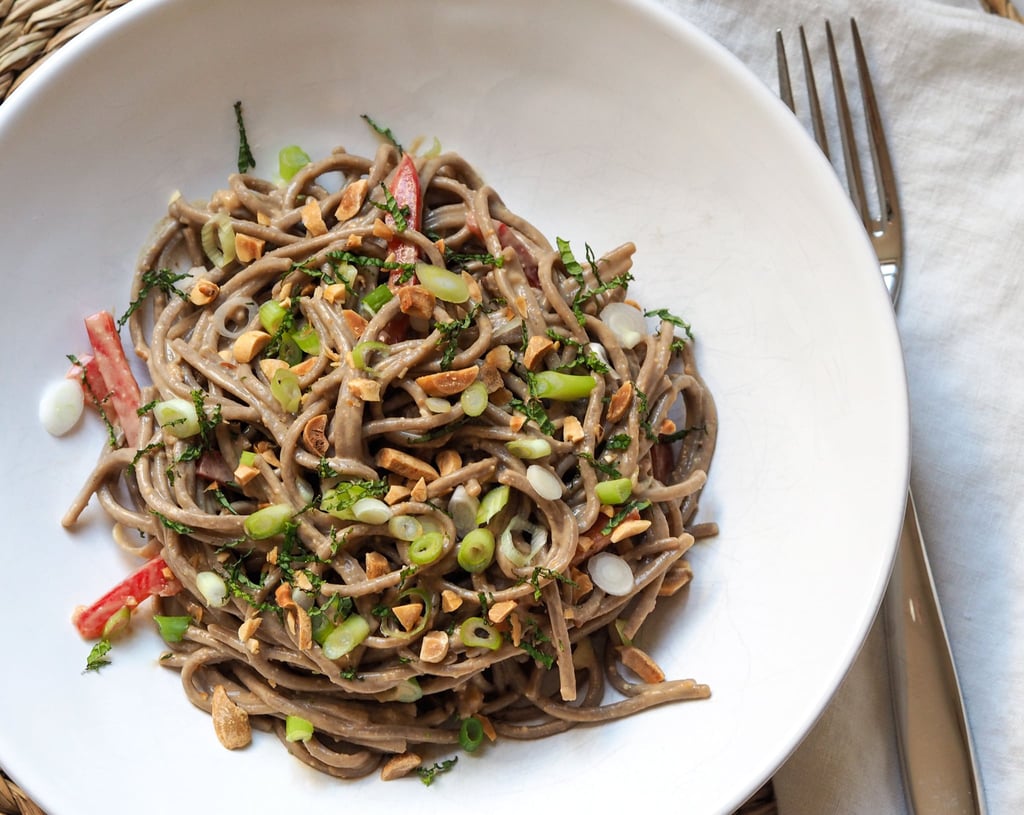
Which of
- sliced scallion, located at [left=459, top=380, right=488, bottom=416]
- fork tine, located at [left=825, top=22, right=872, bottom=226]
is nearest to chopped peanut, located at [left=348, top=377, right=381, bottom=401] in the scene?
sliced scallion, located at [left=459, top=380, right=488, bottom=416]

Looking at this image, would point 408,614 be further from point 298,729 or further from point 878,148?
point 878,148

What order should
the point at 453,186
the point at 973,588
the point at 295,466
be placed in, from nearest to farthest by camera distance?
the point at 295,466, the point at 453,186, the point at 973,588

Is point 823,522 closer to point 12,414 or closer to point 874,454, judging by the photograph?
point 874,454

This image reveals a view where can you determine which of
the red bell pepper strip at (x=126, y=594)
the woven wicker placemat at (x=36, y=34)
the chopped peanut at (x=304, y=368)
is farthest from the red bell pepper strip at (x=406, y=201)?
the woven wicker placemat at (x=36, y=34)

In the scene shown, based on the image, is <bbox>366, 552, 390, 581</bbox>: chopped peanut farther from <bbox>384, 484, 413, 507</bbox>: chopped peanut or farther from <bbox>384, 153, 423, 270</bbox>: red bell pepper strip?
<bbox>384, 153, 423, 270</bbox>: red bell pepper strip

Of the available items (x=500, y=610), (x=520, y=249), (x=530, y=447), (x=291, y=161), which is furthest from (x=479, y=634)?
(x=291, y=161)

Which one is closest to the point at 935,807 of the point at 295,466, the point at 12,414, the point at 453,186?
the point at 295,466

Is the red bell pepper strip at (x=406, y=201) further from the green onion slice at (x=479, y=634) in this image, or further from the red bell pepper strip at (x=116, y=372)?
the green onion slice at (x=479, y=634)
